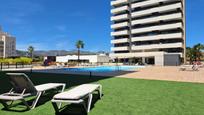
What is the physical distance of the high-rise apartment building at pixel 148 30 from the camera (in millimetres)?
51812

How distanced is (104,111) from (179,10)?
180ft

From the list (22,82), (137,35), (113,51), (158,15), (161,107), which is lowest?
(161,107)

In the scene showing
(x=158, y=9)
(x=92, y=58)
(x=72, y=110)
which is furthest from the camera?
→ (x=92, y=58)

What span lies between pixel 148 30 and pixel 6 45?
396ft

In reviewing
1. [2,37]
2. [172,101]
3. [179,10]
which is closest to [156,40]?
[179,10]

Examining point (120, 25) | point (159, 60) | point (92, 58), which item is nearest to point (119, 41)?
point (120, 25)

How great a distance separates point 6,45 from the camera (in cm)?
14012

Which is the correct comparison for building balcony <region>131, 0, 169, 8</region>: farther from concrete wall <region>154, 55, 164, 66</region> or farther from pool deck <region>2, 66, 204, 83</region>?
pool deck <region>2, 66, 204, 83</region>

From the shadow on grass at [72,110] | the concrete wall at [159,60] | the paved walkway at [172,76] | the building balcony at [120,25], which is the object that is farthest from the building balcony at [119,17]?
the shadow on grass at [72,110]

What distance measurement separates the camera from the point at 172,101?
20.7ft

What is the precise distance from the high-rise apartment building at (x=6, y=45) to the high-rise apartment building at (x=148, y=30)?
103891mm

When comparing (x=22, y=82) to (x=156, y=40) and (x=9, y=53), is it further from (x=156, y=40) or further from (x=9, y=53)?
(x=9, y=53)

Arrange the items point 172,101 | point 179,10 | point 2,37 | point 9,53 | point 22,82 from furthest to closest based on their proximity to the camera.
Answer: point 9,53 → point 2,37 → point 179,10 → point 172,101 → point 22,82

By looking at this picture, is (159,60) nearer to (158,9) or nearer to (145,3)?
(158,9)
